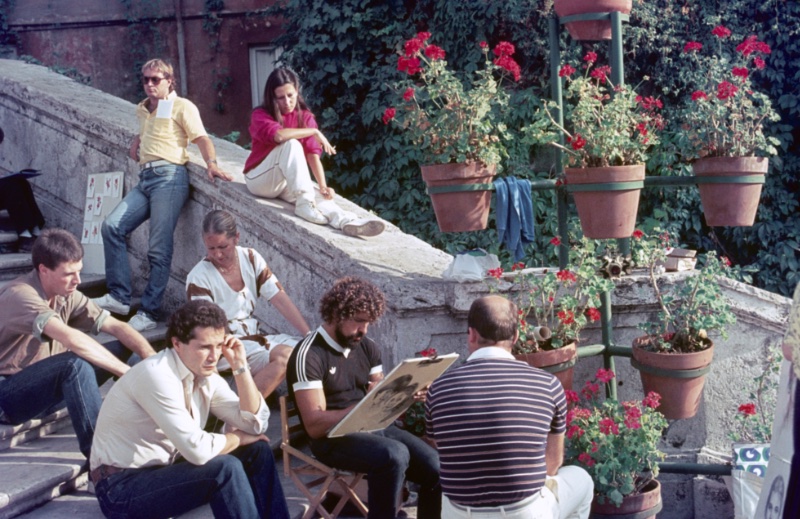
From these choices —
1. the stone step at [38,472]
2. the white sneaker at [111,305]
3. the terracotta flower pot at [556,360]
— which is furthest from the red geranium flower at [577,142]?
the white sneaker at [111,305]

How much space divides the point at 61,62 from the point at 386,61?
582 centimetres

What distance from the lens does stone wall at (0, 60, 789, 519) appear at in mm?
4699

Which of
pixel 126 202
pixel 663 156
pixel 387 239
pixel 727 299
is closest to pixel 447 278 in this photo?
pixel 387 239

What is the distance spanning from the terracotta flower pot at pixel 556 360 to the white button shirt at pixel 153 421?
144cm

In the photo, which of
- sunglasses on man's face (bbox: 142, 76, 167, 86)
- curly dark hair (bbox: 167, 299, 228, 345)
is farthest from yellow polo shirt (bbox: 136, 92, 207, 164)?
curly dark hair (bbox: 167, 299, 228, 345)

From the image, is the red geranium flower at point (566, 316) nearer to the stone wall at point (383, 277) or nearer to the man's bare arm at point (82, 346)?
the stone wall at point (383, 277)

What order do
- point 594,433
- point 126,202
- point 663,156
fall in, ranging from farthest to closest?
point 663,156 < point 126,202 < point 594,433

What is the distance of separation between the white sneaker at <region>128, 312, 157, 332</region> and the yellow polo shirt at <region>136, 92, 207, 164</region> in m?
1.01

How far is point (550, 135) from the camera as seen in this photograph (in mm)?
4250

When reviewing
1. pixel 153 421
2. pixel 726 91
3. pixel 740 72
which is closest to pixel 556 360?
pixel 726 91

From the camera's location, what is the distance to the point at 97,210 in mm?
6500

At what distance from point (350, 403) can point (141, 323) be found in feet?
6.81

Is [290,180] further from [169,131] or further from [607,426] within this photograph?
[607,426]

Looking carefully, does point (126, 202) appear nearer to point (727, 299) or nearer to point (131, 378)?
point (131, 378)
